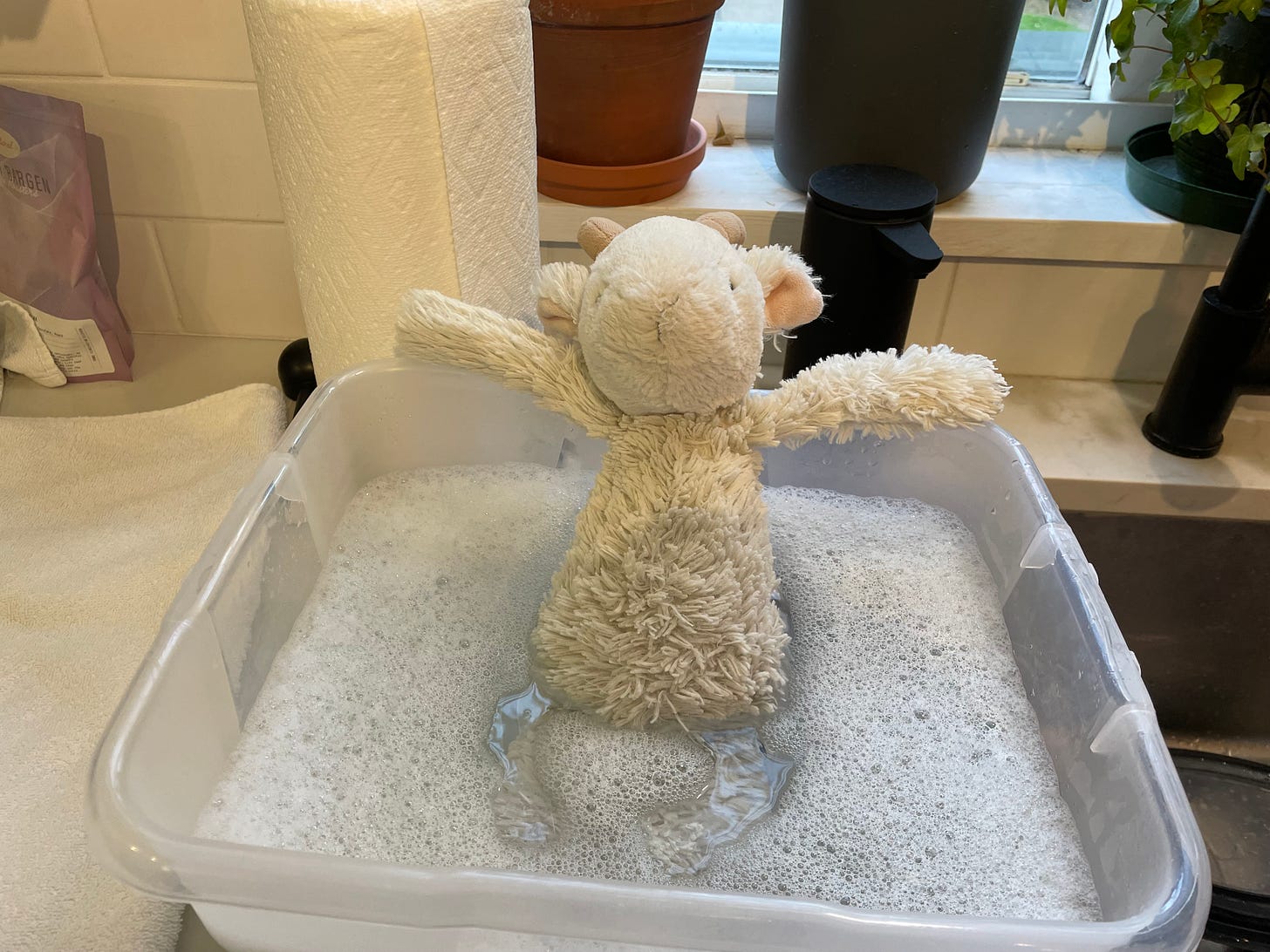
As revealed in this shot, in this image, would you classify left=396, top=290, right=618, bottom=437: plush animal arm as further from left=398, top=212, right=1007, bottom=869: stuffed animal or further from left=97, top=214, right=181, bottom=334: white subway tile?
left=97, top=214, right=181, bottom=334: white subway tile

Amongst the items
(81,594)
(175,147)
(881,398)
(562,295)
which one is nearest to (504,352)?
(562,295)

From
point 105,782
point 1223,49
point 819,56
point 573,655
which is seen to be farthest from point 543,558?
point 1223,49

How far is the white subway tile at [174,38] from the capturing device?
0.58 metres

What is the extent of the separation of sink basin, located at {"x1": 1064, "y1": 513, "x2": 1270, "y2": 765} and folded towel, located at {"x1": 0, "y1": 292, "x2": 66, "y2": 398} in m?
0.72

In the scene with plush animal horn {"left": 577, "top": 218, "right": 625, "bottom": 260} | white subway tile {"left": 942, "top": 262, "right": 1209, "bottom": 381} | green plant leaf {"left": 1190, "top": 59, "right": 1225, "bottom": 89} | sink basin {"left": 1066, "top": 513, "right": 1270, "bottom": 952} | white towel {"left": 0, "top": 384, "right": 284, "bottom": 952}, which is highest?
green plant leaf {"left": 1190, "top": 59, "right": 1225, "bottom": 89}

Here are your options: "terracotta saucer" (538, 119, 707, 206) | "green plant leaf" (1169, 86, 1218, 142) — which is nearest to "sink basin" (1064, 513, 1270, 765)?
"green plant leaf" (1169, 86, 1218, 142)

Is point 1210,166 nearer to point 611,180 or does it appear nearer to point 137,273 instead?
point 611,180

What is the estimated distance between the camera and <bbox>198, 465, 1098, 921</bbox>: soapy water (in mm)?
345

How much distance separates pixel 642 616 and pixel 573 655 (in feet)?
0.14

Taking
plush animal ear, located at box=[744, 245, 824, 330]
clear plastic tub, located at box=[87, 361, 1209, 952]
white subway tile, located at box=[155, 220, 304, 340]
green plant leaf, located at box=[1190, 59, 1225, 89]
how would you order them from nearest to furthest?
clear plastic tub, located at box=[87, 361, 1209, 952] < plush animal ear, located at box=[744, 245, 824, 330] < green plant leaf, located at box=[1190, 59, 1225, 89] < white subway tile, located at box=[155, 220, 304, 340]

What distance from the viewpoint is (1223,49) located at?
0.53 meters

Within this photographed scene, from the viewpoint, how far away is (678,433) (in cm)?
37

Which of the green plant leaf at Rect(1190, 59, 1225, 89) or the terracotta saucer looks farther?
the terracotta saucer

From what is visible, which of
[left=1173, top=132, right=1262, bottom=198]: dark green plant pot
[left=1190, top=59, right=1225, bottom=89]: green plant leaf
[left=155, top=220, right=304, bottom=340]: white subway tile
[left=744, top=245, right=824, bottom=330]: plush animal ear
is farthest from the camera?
[left=155, top=220, right=304, bottom=340]: white subway tile
